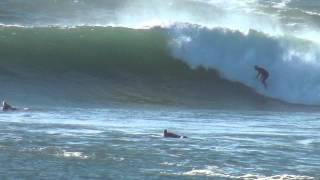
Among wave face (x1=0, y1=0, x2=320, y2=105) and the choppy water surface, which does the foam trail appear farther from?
the choppy water surface

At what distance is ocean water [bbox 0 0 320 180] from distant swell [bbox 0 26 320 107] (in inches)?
1.8

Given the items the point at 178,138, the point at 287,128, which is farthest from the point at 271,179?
the point at 287,128

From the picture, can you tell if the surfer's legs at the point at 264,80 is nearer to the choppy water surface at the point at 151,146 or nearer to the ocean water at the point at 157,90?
the ocean water at the point at 157,90

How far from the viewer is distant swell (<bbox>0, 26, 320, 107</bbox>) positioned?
2711 cm

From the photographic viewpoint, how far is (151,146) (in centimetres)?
1711

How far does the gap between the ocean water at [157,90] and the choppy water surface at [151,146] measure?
3 centimetres

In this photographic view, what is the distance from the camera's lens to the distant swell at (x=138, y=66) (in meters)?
27.1

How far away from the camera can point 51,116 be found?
70.6ft

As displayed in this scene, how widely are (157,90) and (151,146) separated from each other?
37.2 ft

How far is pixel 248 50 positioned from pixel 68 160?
17.8 metres

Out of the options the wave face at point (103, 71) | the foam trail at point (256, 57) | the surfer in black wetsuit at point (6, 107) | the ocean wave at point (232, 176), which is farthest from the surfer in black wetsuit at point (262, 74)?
the ocean wave at point (232, 176)

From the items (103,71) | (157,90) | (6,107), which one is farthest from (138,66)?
(6,107)

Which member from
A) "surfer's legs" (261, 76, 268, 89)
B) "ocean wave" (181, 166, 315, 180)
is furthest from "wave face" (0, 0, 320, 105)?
"ocean wave" (181, 166, 315, 180)

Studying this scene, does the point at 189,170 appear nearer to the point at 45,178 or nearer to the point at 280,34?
the point at 45,178
